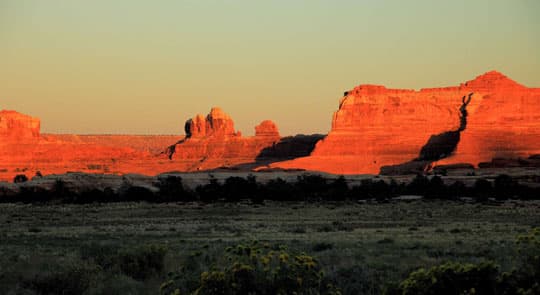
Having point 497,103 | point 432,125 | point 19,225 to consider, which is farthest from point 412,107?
point 19,225

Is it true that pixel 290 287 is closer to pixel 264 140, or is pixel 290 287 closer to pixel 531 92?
pixel 531 92

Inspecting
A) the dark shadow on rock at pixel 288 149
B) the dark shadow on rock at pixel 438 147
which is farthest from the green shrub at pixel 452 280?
the dark shadow on rock at pixel 288 149

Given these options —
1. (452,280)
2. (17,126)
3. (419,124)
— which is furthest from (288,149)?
(452,280)

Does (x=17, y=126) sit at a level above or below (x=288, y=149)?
above

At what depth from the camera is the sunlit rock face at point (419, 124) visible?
376 ft

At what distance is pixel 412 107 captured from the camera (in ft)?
440

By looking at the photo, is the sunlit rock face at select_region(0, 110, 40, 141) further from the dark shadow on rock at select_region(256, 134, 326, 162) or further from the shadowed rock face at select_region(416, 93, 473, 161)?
the shadowed rock face at select_region(416, 93, 473, 161)

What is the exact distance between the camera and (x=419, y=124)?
132500 mm

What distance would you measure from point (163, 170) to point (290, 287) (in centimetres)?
12886

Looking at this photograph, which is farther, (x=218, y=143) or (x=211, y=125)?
(x=211, y=125)

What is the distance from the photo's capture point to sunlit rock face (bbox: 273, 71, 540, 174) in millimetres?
114688

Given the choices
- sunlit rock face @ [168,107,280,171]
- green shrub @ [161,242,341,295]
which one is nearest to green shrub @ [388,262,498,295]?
green shrub @ [161,242,341,295]

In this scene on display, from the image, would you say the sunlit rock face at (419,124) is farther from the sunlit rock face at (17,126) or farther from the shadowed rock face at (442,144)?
the sunlit rock face at (17,126)

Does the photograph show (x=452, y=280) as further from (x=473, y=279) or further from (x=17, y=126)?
(x=17, y=126)
